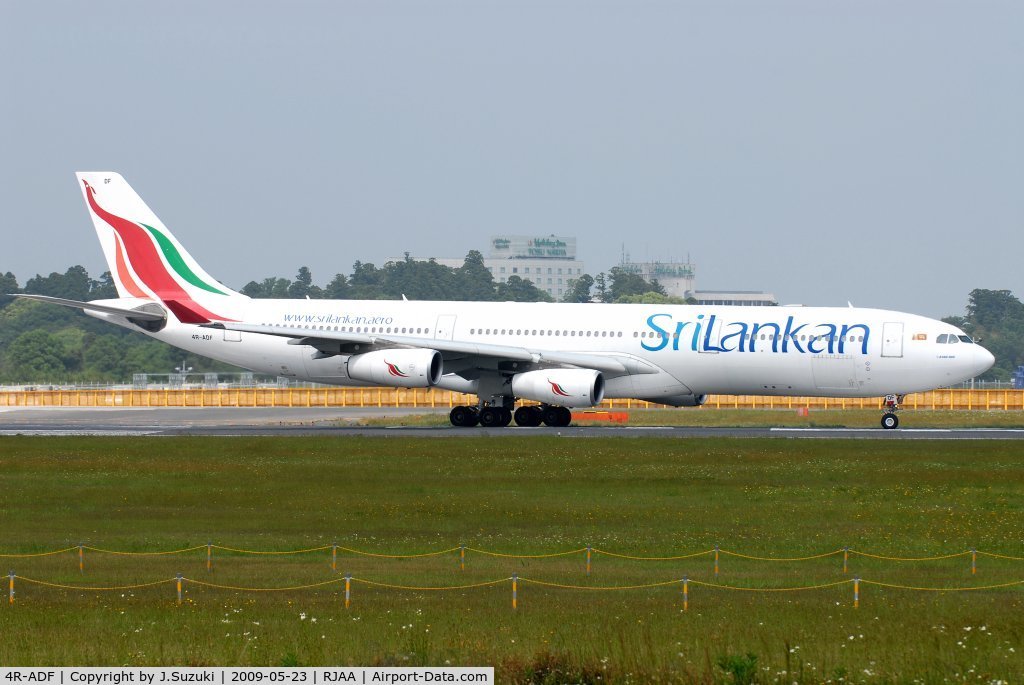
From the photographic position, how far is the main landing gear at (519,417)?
177 feet

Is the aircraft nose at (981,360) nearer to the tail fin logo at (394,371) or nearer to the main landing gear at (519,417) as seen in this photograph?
the main landing gear at (519,417)

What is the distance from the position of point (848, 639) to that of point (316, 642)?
627 cm

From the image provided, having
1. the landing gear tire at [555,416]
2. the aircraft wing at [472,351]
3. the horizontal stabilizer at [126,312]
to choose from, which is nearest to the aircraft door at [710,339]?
the aircraft wing at [472,351]

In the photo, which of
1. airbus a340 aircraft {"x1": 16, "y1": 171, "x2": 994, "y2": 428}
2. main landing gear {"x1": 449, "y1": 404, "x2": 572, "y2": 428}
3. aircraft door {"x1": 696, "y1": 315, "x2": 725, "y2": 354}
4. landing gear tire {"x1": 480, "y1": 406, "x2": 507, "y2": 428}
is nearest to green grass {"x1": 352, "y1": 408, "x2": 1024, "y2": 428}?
main landing gear {"x1": 449, "y1": 404, "x2": 572, "y2": 428}

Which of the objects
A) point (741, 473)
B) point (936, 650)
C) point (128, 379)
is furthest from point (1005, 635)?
point (128, 379)

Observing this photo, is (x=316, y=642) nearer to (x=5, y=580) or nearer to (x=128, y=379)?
(x=5, y=580)

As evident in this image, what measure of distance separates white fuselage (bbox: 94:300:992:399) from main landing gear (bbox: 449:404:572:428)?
136 centimetres

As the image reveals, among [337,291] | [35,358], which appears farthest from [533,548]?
[337,291]

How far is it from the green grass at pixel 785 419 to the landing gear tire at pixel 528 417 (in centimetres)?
480

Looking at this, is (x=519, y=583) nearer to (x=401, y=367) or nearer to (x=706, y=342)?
(x=401, y=367)

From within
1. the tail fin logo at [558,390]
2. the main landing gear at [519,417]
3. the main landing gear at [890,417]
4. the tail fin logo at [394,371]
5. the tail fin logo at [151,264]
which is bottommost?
the main landing gear at [519,417]

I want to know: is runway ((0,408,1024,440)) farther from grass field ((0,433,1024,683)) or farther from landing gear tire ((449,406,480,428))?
grass field ((0,433,1024,683))

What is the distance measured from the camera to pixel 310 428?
182 feet

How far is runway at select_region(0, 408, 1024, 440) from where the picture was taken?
4947 cm
